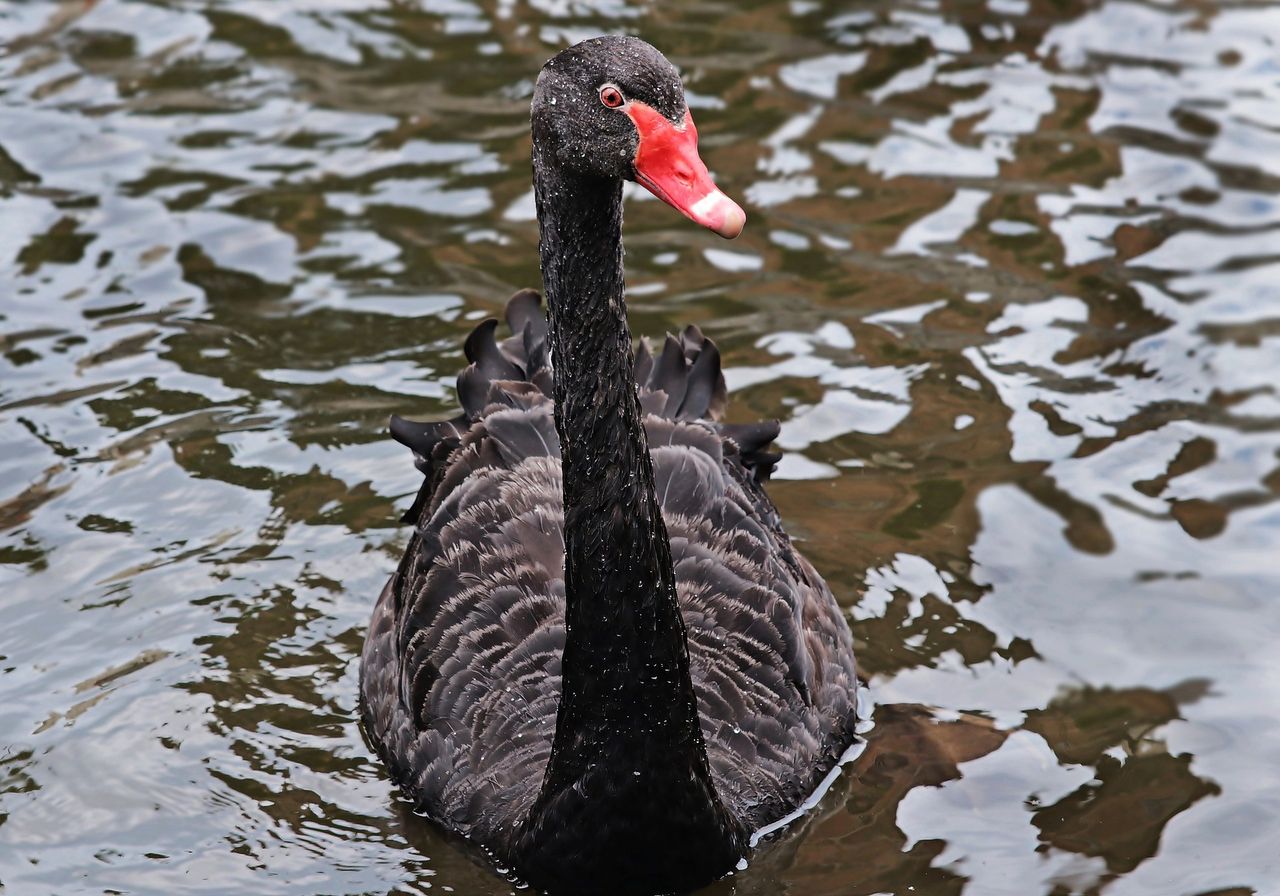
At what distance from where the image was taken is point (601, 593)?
5.88 metres

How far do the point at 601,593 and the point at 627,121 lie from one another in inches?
57.3

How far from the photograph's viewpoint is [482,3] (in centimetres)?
1303

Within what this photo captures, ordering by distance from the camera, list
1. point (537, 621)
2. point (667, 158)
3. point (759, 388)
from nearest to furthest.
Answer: point (667, 158)
point (537, 621)
point (759, 388)

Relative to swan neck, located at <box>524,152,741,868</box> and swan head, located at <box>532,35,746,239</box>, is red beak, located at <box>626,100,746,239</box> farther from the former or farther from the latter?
swan neck, located at <box>524,152,741,868</box>

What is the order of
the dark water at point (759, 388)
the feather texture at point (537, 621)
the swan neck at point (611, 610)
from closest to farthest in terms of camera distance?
1. the swan neck at point (611, 610)
2. the feather texture at point (537, 621)
3. the dark water at point (759, 388)

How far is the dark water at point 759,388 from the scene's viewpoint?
22.3 ft

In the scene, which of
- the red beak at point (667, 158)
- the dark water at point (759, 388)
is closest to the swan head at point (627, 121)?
the red beak at point (667, 158)

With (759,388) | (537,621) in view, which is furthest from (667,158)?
(759,388)

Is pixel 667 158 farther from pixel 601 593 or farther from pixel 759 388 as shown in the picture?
pixel 759 388

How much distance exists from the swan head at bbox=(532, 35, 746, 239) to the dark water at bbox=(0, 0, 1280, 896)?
2391 millimetres

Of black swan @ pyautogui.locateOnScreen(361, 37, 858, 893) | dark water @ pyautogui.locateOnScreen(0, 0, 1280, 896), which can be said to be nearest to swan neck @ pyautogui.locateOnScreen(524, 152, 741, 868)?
black swan @ pyautogui.locateOnScreen(361, 37, 858, 893)

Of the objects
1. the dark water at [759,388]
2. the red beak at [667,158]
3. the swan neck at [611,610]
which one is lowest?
the dark water at [759,388]

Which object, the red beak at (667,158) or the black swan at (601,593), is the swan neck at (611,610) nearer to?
the black swan at (601,593)

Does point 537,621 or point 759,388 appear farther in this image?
point 759,388
